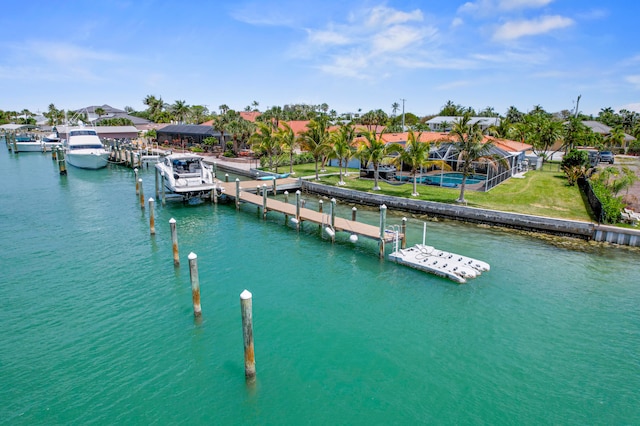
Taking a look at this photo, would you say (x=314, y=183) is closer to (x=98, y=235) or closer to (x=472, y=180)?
(x=472, y=180)

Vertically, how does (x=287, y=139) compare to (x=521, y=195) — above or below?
above

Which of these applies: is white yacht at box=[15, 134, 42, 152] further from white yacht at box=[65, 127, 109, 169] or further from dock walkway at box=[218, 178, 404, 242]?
dock walkway at box=[218, 178, 404, 242]

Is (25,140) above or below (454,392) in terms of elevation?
above

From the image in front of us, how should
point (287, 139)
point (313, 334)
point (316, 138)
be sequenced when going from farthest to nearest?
point (287, 139)
point (316, 138)
point (313, 334)

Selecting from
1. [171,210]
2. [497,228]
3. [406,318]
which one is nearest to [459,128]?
[497,228]

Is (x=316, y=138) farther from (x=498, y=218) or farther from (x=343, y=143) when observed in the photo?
(x=498, y=218)

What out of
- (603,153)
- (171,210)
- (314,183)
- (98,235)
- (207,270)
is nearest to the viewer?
(207,270)

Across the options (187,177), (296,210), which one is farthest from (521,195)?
(187,177)
